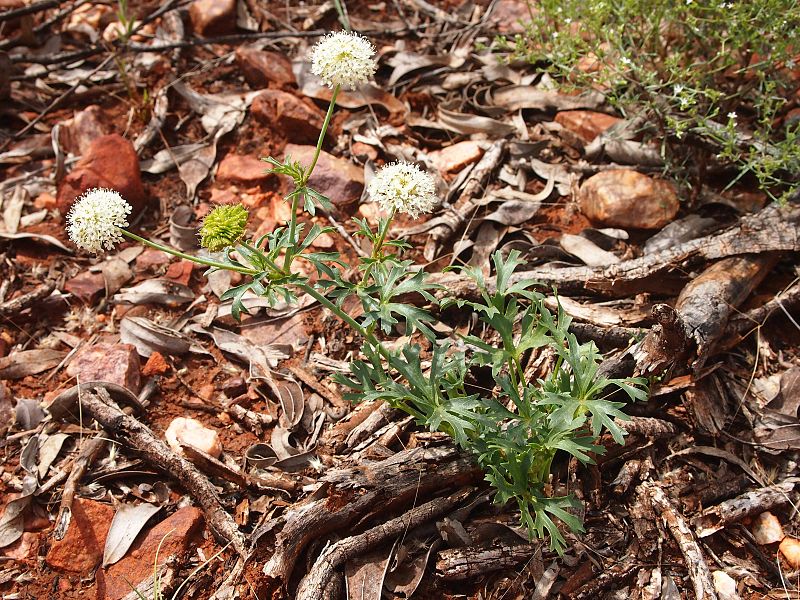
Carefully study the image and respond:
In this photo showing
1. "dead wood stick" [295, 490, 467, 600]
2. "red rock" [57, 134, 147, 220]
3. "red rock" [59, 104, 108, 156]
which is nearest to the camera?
"dead wood stick" [295, 490, 467, 600]

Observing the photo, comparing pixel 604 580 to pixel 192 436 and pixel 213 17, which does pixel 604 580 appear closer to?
pixel 192 436

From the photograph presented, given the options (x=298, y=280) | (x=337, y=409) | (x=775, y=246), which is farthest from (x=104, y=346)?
(x=775, y=246)

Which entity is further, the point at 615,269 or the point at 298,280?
the point at 615,269

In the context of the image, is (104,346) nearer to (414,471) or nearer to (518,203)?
(414,471)

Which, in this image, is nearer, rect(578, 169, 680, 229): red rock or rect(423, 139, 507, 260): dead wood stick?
rect(578, 169, 680, 229): red rock

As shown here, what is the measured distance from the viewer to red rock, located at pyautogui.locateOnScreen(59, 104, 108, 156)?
5.23 metres

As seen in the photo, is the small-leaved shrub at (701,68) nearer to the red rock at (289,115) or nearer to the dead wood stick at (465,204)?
the dead wood stick at (465,204)

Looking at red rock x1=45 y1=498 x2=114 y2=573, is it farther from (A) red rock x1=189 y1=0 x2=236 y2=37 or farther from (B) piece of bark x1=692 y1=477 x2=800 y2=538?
(A) red rock x1=189 y1=0 x2=236 y2=37

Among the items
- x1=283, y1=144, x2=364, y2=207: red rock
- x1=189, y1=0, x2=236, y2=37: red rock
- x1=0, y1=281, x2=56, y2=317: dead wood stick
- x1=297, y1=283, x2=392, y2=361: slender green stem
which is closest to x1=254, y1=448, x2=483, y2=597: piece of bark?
x1=297, y1=283, x2=392, y2=361: slender green stem

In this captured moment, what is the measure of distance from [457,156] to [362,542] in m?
2.75

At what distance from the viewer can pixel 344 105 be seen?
17.6ft

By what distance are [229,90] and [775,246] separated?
12.9 feet

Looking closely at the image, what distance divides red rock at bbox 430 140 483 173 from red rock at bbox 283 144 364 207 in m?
0.53

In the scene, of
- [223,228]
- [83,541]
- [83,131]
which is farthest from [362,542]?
[83,131]
